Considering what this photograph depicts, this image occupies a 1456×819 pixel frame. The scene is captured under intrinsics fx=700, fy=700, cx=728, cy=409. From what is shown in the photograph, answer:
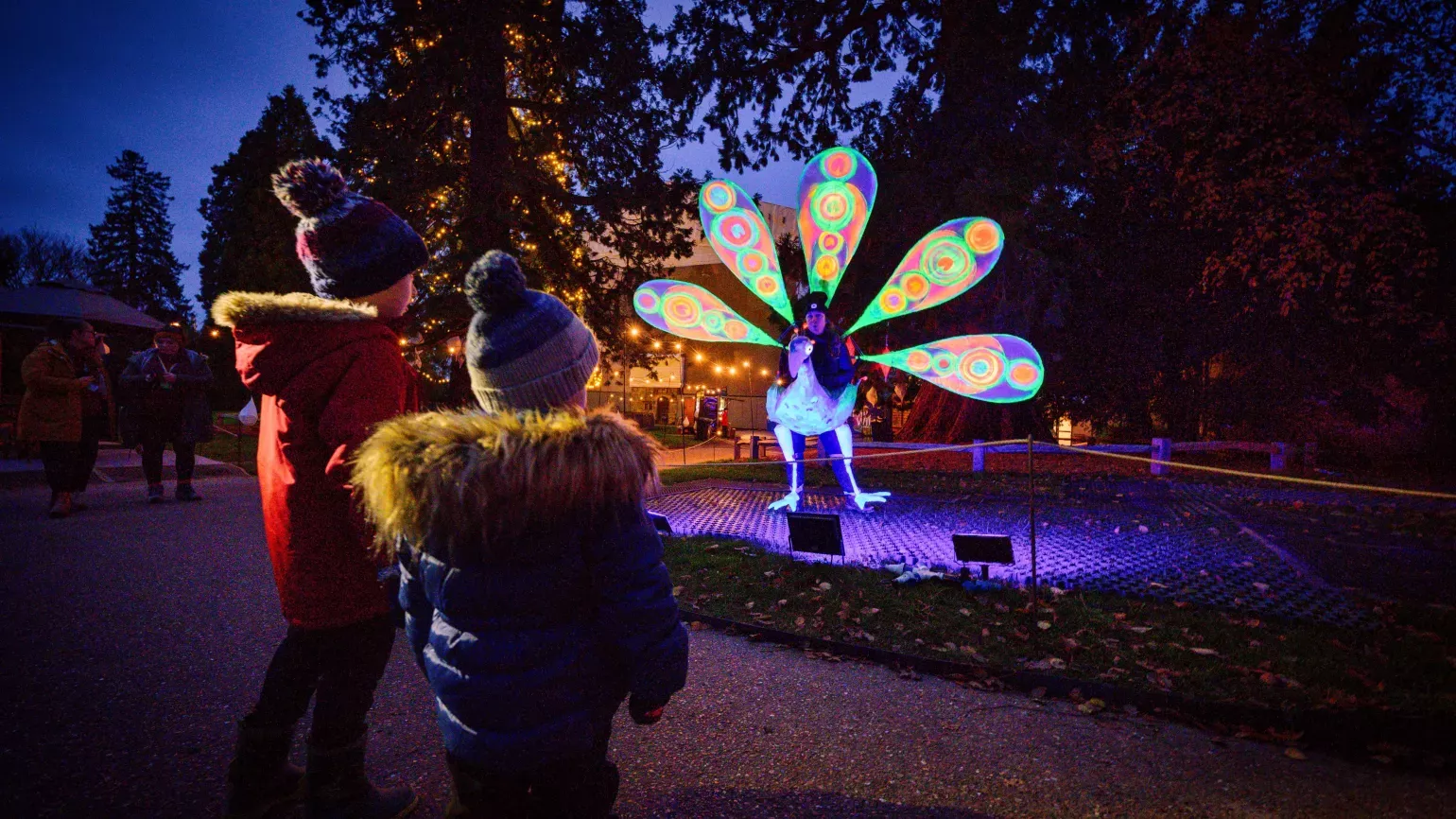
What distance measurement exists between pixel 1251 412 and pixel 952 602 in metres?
15.3

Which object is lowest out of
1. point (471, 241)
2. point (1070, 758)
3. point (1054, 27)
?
point (1070, 758)

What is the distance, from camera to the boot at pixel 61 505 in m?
7.72

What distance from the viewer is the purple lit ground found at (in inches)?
216

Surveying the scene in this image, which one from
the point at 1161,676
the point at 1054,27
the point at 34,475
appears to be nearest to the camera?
the point at 1161,676

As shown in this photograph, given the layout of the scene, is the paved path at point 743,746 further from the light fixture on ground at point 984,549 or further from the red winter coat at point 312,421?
the light fixture on ground at point 984,549

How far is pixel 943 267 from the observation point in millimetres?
8312

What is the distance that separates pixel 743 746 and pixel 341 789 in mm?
1604

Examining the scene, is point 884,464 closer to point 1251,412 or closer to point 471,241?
point 1251,412

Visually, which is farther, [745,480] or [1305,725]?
[745,480]

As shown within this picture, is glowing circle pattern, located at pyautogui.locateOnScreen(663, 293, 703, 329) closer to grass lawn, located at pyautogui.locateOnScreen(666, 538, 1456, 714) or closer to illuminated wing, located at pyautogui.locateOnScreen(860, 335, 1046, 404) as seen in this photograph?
illuminated wing, located at pyautogui.locateOnScreen(860, 335, 1046, 404)

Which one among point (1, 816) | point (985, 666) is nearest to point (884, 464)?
point (985, 666)

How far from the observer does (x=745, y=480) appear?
42.9ft

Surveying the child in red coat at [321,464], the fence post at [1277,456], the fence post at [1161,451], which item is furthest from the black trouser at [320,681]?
the fence post at [1277,456]

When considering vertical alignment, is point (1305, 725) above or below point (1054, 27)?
below
